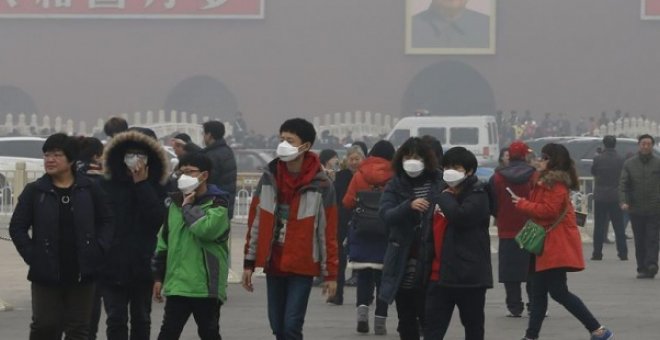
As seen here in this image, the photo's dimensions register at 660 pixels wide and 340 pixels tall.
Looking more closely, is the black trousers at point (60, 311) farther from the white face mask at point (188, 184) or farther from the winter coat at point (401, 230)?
the winter coat at point (401, 230)

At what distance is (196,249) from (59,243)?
2.33 ft

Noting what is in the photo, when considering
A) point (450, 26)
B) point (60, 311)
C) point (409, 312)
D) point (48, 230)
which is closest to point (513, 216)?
point (409, 312)

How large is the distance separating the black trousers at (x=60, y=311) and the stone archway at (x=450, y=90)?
34184mm

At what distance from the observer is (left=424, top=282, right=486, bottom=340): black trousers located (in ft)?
30.4

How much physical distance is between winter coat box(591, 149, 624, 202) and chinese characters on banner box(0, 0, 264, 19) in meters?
23.3

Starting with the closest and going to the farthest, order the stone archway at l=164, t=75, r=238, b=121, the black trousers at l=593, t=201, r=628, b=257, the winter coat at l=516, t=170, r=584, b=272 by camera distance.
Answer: the winter coat at l=516, t=170, r=584, b=272, the black trousers at l=593, t=201, r=628, b=257, the stone archway at l=164, t=75, r=238, b=121

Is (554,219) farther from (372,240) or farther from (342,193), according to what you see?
(342,193)

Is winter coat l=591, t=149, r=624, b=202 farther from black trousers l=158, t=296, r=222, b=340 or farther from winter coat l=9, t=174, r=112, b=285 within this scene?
winter coat l=9, t=174, r=112, b=285

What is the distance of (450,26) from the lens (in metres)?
42.8

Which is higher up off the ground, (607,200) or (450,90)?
(450,90)

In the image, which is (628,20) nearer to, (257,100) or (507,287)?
(257,100)

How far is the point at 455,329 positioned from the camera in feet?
40.1

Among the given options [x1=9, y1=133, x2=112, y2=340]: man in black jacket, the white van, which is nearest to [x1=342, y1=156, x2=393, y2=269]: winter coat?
[x1=9, y1=133, x2=112, y2=340]: man in black jacket

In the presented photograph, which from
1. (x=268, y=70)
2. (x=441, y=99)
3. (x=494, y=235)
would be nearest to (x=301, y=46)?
(x=268, y=70)
